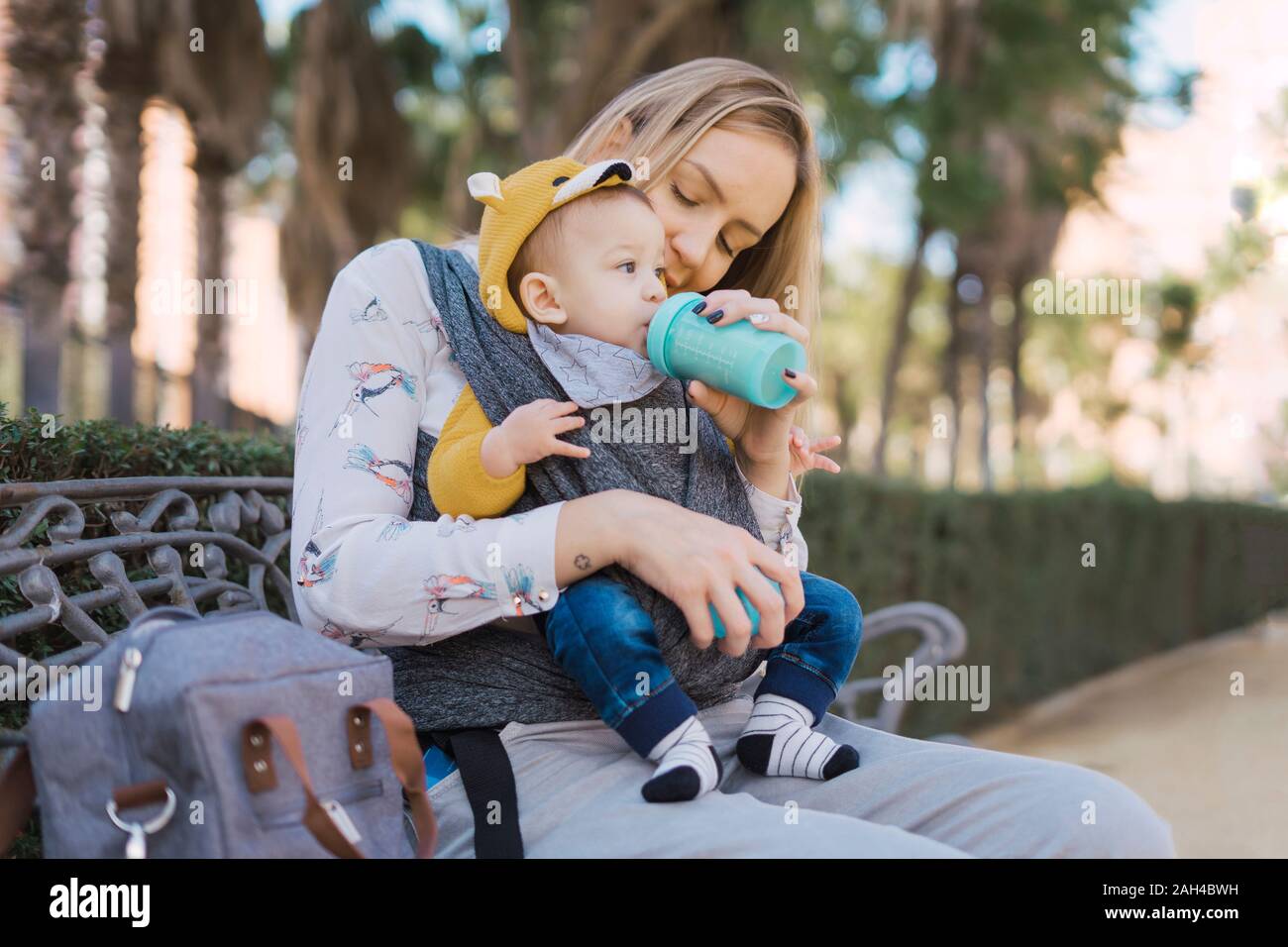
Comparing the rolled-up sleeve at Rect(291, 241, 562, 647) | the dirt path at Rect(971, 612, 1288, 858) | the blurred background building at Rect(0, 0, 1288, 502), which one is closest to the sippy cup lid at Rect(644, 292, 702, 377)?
the rolled-up sleeve at Rect(291, 241, 562, 647)

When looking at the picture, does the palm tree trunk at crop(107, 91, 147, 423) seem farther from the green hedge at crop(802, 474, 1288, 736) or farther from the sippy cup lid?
the sippy cup lid

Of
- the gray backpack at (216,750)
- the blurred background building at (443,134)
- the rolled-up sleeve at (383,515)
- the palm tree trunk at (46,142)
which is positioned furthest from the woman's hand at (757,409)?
the palm tree trunk at (46,142)

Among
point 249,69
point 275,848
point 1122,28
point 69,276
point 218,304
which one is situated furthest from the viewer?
point 249,69

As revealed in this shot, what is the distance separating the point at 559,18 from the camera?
505 inches

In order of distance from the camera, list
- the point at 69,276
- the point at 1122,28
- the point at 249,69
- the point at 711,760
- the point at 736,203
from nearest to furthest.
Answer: the point at 711,760 → the point at 736,203 → the point at 69,276 → the point at 1122,28 → the point at 249,69

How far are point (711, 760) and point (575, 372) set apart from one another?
2.10 ft

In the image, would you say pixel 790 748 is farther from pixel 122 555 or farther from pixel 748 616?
pixel 122 555

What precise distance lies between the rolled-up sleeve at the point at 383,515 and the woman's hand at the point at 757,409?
1.12 ft

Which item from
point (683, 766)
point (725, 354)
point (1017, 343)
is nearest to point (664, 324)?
point (725, 354)

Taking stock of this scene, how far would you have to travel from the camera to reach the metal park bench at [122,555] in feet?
5.92

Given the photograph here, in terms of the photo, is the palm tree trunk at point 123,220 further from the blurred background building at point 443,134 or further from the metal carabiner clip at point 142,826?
the metal carabiner clip at point 142,826

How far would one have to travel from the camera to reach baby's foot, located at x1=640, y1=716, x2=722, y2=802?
1.57m

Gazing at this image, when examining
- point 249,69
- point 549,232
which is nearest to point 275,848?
point 549,232
